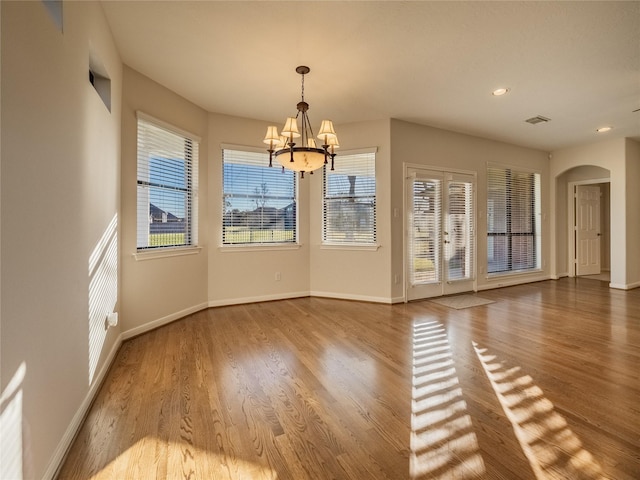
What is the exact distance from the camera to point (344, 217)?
4863 mm

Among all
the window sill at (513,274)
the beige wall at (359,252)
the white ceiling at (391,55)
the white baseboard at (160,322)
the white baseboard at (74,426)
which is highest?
the white ceiling at (391,55)

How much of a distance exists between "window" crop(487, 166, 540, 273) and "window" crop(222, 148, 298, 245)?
3766 millimetres

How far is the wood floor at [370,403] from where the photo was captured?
1.49 metres

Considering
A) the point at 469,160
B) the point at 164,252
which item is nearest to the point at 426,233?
the point at 469,160

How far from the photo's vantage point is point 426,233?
16.1 ft

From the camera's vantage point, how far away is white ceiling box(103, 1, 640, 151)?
7.78 feet

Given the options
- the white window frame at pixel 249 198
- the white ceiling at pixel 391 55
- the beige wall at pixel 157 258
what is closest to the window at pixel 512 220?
the white ceiling at pixel 391 55

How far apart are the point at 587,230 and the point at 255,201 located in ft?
→ 24.6

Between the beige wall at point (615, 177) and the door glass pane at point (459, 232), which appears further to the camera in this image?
the beige wall at point (615, 177)

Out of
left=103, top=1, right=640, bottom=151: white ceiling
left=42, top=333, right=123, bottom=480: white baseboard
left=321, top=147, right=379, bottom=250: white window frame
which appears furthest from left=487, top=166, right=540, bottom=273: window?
left=42, top=333, right=123, bottom=480: white baseboard

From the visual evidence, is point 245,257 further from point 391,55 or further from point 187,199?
point 391,55

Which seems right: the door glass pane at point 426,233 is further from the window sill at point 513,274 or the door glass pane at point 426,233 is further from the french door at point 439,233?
the window sill at point 513,274

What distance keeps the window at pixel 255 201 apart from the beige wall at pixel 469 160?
1665mm

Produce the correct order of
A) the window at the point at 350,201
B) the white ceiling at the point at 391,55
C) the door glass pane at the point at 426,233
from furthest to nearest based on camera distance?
the door glass pane at the point at 426,233, the window at the point at 350,201, the white ceiling at the point at 391,55
